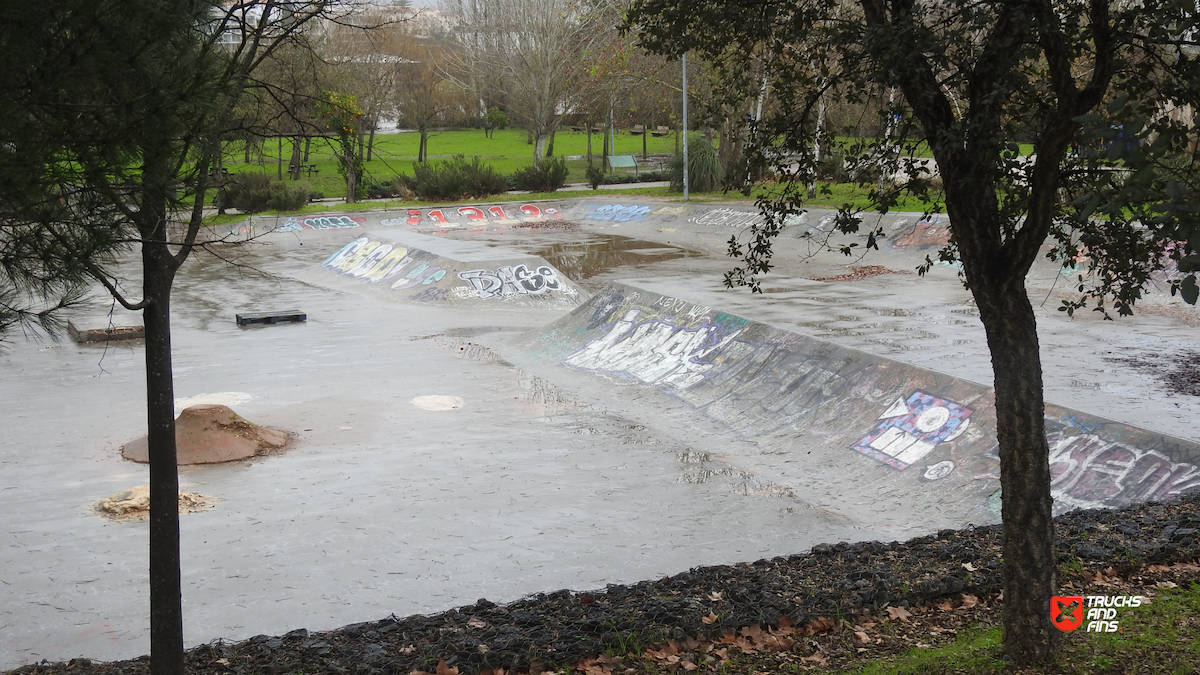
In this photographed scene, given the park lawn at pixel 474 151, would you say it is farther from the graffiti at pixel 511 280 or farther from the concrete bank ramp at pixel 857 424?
the concrete bank ramp at pixel 857 424

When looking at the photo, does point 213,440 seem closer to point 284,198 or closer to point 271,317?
point 271,317

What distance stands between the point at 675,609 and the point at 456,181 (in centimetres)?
3974

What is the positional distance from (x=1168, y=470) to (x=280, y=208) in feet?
120

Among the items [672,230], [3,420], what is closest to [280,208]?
[672,230]

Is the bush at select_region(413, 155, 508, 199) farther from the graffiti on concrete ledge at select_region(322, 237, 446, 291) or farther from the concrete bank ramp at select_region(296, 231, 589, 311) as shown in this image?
the concrete bank ramp at select_region(296, 231, 589, 311)

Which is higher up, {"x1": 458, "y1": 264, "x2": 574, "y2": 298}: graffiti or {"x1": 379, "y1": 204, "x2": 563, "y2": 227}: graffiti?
{"x1": 379, "y1": 204, "x2": 563, "y2": 227}: graffiti

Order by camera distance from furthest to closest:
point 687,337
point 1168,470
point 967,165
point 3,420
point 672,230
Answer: point 672,230 < point 687,337 < point 3,420 < point 1168,470 < point 967,165

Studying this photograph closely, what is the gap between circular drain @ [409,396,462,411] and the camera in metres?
14.0

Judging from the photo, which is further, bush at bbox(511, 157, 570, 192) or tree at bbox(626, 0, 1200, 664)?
bush at bbox(511, 157, 570, 192)

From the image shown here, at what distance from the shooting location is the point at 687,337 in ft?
53.1

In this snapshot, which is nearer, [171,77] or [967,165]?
[171,77]

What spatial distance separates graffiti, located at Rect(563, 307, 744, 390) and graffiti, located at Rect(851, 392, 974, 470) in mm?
3771

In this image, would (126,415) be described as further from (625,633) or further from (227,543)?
(625,633)

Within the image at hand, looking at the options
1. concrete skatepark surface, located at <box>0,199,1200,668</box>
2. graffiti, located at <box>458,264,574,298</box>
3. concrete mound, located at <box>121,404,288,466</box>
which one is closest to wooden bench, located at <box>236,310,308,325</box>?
concrete skatepark surface, located at <box>0,199,1200,668</box>
